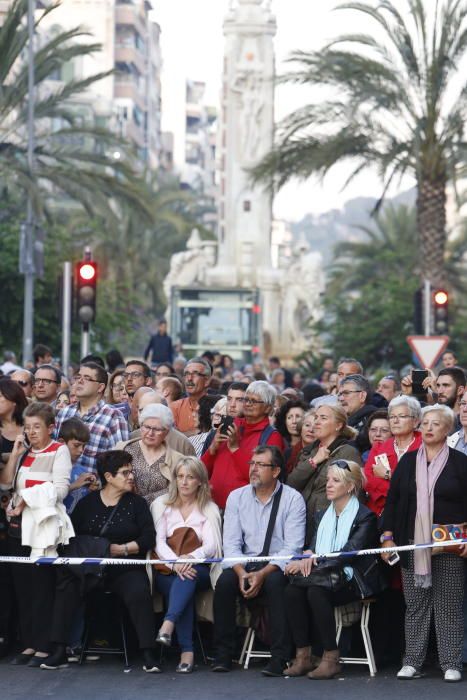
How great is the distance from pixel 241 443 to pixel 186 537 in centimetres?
109

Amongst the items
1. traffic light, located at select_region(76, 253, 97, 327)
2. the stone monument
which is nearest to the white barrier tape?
traffic light, located at select_region(76, 253, 97, 327)

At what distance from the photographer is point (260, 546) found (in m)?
11.3

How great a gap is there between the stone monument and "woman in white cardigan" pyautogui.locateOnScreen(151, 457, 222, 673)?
46.1 meters

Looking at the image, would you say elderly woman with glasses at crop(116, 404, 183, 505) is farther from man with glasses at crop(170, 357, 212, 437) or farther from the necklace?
man with glasses at crop(170, 357, 212, 437)

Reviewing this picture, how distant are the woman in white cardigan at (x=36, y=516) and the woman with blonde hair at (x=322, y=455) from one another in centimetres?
162

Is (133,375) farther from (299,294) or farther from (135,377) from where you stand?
(299,294)

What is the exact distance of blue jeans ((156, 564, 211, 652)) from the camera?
11094 millimetres

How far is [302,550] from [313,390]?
570 cm

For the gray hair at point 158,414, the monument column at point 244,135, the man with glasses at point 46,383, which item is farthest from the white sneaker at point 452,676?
the monument column at point 244,135

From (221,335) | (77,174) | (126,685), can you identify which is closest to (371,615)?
(126,685)

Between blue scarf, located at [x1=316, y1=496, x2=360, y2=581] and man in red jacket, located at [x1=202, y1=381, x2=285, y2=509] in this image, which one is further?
man in red jacket, located at [x1=202, y1=381, x2=285, y2=509]

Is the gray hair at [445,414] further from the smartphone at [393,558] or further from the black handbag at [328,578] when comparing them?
the black handbag at [328,578]

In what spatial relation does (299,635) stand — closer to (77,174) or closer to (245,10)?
(77,174)

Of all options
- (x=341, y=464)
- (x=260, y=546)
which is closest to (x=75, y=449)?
(x=260, y=546)
